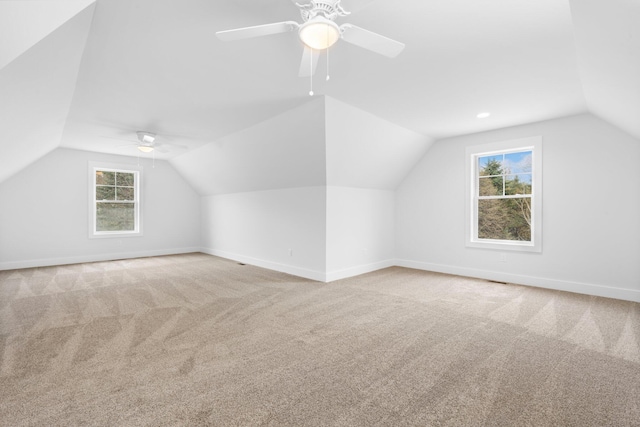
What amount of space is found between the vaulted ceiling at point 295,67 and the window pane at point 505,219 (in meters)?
1.41

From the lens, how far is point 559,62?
261 centimetres

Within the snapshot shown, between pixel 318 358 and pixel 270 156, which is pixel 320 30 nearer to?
pixel 318 358

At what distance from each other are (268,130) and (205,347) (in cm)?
318

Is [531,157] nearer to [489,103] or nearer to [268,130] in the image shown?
[489,103]

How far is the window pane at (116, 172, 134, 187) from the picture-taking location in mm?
6928

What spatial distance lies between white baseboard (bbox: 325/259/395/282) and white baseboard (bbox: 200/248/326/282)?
0.54ft

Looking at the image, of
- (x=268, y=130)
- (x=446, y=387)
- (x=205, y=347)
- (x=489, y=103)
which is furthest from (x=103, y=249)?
(x=489, y=103)

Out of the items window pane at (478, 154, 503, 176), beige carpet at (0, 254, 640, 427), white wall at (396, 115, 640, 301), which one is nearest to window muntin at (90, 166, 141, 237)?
beige carpet at (0, 254, 640, 427)

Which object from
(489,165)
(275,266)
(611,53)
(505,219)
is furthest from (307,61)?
(505,219)

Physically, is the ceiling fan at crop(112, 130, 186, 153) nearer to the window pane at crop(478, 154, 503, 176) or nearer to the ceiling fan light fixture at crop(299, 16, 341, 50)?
the ceiling fan light fixture at crop(299, 16, 341, 50)

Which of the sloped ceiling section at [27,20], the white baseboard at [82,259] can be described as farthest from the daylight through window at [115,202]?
the sloped ceiling section at [27,20]

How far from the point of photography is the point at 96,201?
6562 millimetres

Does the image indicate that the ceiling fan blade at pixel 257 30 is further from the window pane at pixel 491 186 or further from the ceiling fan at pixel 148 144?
the window pane at pixel 491 186

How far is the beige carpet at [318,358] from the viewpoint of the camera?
→ 1657 mm
